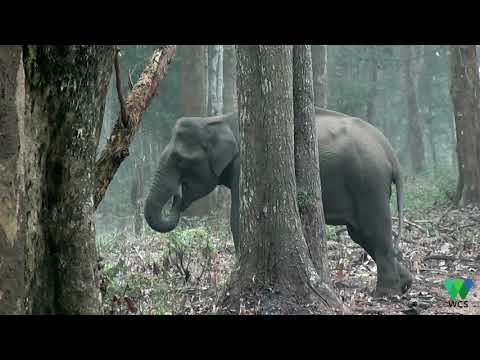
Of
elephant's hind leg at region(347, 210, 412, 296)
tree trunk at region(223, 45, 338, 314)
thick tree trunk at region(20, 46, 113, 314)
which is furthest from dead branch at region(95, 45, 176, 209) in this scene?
elephant's hind leg at region(347, 210, 412, 296)

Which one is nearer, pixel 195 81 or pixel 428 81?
pixel 195 81

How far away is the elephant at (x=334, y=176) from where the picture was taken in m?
8.35

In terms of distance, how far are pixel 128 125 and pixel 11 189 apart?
8.12 feet

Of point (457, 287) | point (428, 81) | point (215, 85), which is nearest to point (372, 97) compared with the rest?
point (428, 81)

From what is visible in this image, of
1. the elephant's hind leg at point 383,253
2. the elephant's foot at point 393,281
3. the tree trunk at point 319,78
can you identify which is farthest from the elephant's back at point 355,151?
the tree trunk at point 319,78

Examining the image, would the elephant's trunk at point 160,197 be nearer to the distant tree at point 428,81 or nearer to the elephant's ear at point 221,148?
the elephant's ear at point 221,148

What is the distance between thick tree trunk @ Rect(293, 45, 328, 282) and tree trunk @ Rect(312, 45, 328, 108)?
30.0 feet

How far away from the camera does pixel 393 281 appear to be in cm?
789

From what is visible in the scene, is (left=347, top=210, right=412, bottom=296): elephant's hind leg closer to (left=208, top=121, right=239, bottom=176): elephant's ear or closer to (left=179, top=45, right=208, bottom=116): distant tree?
(left=208, top=121, right=239, bottom=176): elephant's ear

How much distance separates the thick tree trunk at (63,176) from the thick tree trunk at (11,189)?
290 millimetres

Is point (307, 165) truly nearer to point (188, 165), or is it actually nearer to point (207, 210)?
point (188, 165)

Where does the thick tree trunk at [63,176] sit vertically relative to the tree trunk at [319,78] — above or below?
below

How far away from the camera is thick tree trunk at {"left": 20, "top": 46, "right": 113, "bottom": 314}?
10.8ft
